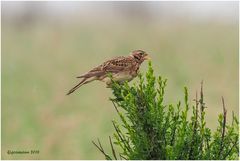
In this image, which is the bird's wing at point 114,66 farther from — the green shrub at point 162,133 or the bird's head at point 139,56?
the green shrub at point 162,133

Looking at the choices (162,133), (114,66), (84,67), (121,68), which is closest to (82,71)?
(84,67)

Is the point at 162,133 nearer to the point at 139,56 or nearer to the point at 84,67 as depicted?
the point at 139,56

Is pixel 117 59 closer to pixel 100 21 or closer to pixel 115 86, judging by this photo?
pixel 115 86

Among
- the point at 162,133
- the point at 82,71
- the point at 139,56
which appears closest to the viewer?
the point at 162,133

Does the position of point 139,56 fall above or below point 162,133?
above

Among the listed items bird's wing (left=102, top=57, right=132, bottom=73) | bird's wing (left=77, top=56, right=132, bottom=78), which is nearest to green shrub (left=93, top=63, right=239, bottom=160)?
bird's wing (left=77, top=56, right=132, bottom=78)

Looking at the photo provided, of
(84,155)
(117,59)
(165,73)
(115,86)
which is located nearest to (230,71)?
(165,73)

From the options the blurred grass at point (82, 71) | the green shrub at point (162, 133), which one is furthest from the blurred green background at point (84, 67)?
the green shrub at point (162, 133)
